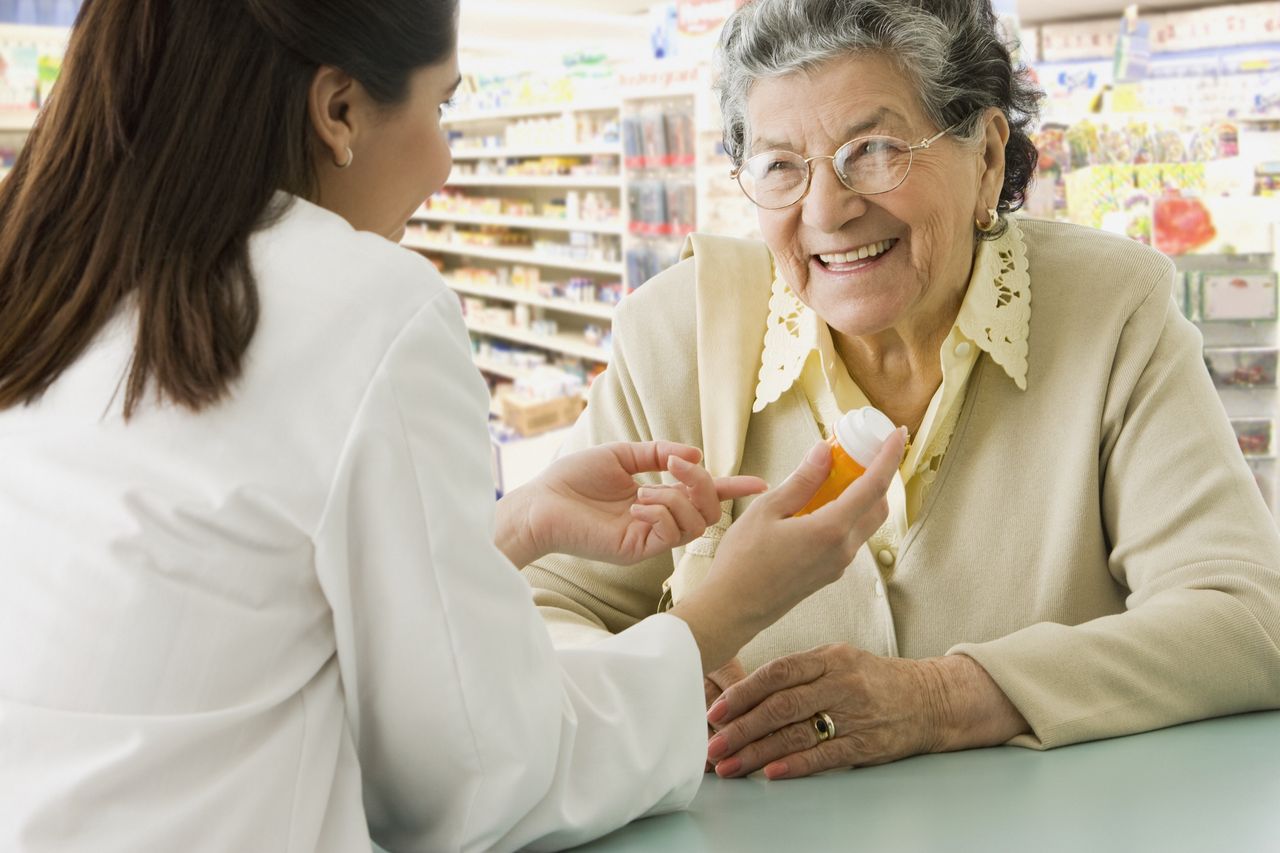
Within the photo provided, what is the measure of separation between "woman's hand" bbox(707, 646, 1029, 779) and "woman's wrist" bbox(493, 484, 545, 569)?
0.95 ft

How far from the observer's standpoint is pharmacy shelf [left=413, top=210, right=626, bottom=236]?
699 centimetres

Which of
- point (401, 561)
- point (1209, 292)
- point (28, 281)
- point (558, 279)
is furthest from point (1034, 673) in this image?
point (558, 279)

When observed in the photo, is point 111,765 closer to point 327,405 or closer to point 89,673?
point 89,673

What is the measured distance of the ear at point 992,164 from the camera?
5.62ft

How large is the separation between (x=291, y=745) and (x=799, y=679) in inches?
25.6

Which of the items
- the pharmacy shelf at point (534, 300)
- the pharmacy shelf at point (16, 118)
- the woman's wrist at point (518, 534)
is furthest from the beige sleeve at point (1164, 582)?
the pharmacy shelf at point (534, 300)

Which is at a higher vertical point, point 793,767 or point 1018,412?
point 1018,412

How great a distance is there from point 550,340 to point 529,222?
860mm

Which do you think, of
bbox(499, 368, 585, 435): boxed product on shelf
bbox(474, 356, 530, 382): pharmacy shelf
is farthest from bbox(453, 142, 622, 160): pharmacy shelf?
bbox(474, 356, 530, 382): pharmacy shelf

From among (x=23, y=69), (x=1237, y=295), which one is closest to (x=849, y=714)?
(x=1237, y=295)

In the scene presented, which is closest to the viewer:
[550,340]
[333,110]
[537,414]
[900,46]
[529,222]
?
[333,110]

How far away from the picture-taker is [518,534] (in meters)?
1.37

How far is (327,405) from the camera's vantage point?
0.82 meters

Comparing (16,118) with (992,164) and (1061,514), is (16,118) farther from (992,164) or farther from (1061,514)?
(1061,514)
